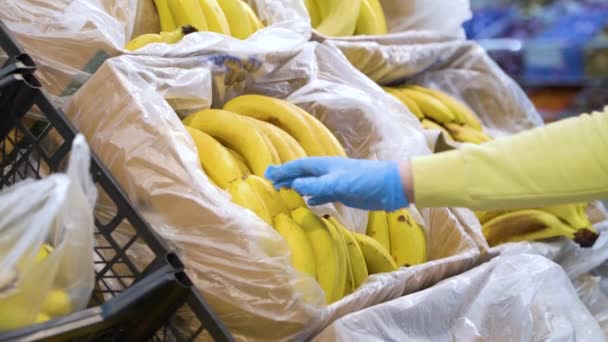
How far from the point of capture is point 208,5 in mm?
1777

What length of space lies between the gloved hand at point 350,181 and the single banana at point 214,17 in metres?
0.55

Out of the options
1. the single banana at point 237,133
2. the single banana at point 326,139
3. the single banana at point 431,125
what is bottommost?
the single banana at point 431,125

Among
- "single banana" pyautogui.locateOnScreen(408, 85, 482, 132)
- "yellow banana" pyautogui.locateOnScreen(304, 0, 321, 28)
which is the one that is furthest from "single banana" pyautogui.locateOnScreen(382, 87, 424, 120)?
"yellow banana" pyautogui.locateOnScreen(304, 0, 321, 28)

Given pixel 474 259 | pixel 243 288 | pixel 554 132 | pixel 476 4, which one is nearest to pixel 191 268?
pixel 243 288

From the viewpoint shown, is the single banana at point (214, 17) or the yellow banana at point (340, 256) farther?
the single banana at point (214, 17)

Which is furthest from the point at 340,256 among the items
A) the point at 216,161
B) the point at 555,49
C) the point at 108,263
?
the point at 555,49

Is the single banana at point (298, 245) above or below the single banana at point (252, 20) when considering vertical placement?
below

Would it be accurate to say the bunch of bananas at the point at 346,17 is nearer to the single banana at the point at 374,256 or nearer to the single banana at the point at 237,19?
the single banana at the point at 237,19

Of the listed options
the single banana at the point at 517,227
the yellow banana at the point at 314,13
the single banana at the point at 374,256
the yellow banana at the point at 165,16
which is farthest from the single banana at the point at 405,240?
the yellow banana at the point at 314,13

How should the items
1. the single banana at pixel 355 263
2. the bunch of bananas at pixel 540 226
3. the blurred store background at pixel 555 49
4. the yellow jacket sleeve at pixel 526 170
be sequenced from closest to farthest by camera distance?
the yellow jacket sleeve at pixel 526 170, the single banana at pixel 355 263, the bunch of bananas at pixel 540 226, the blurred store background at pixel 555 49

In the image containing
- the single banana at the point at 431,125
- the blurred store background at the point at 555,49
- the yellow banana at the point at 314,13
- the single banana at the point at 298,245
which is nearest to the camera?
the single banana at the point at 298,245

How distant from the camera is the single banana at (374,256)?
4.91 feet

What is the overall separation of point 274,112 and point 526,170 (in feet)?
1.94

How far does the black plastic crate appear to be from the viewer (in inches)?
37.6
